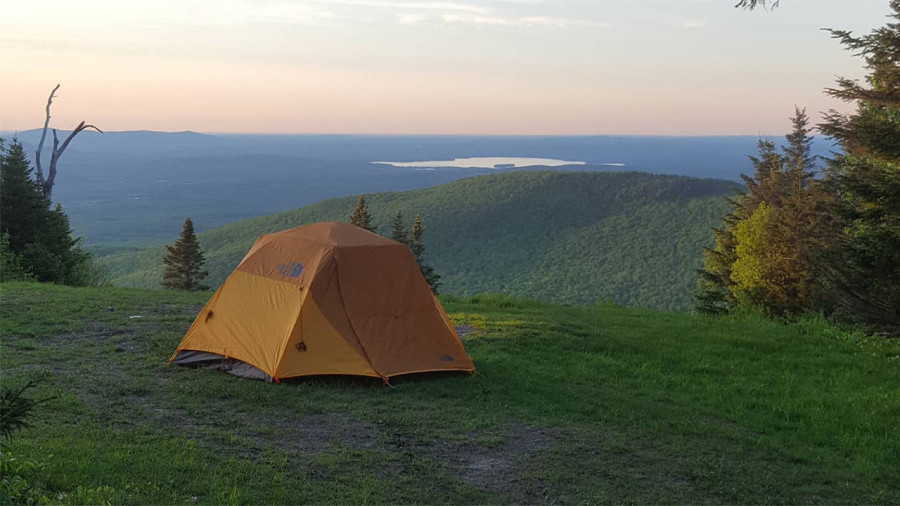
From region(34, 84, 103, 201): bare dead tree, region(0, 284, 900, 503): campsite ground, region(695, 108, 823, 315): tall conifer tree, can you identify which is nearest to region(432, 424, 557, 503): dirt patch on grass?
region(0, 284, 900, 503): campsite ground

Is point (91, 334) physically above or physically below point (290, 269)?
below

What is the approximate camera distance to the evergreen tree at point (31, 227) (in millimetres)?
22656

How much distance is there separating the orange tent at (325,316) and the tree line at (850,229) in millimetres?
6306

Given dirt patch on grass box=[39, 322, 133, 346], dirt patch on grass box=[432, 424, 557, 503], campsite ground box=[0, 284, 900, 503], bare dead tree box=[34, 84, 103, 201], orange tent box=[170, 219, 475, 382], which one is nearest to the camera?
campsite ground box=[0, 284, 900, 503]

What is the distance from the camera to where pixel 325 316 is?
9117 mm

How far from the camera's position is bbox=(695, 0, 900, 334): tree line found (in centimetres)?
1030

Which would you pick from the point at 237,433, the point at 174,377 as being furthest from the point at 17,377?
the point at 237,433

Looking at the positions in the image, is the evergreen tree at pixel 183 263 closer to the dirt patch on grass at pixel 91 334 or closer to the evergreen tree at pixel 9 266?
the evergreen tree at pixel 9 266

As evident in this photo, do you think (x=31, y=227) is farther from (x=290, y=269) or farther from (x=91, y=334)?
(x=290, y=269)

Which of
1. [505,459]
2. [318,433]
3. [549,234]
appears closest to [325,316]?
[318,433]

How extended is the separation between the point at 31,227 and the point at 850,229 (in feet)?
81.1

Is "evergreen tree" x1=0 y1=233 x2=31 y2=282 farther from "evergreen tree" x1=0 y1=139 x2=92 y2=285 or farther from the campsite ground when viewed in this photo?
the campsite ground

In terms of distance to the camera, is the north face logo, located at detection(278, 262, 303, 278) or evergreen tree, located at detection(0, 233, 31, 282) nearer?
the north face logo, located at detection(278, 262, 303, 278)

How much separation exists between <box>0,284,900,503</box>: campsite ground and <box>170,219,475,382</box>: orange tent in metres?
0.32
